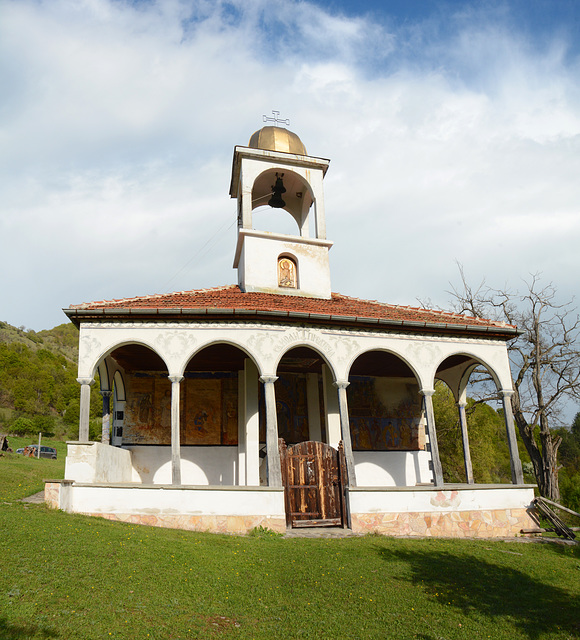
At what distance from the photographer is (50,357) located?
73.6 metres

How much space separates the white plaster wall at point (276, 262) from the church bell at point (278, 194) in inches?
85.6

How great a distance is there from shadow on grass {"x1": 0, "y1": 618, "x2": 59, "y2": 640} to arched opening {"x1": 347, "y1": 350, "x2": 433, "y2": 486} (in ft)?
36.4

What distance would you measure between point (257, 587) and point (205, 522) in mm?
4003

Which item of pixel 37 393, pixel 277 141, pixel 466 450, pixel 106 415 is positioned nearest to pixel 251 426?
pixel 106 415

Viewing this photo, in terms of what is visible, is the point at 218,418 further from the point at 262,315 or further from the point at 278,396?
the point at 262,315

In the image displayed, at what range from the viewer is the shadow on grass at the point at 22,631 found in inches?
173

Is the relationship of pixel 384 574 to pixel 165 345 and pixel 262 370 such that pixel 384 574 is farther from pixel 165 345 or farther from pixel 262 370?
pixel 165 345

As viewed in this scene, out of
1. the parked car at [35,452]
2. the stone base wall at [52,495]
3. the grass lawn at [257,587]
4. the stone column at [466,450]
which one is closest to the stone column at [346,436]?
the grass lawn at [257,587]

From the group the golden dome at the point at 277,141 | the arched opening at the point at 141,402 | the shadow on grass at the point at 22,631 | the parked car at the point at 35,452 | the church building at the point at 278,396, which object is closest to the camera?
the shadow on grass at the point at 22,631

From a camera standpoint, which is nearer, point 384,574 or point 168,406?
point 384,574

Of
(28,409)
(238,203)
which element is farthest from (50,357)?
(238,203)

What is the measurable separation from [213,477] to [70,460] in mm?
4490

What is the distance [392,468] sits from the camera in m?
15.4

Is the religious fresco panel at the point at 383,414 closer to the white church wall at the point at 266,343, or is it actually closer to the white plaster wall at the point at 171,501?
the white church wall at the point at 266,343
